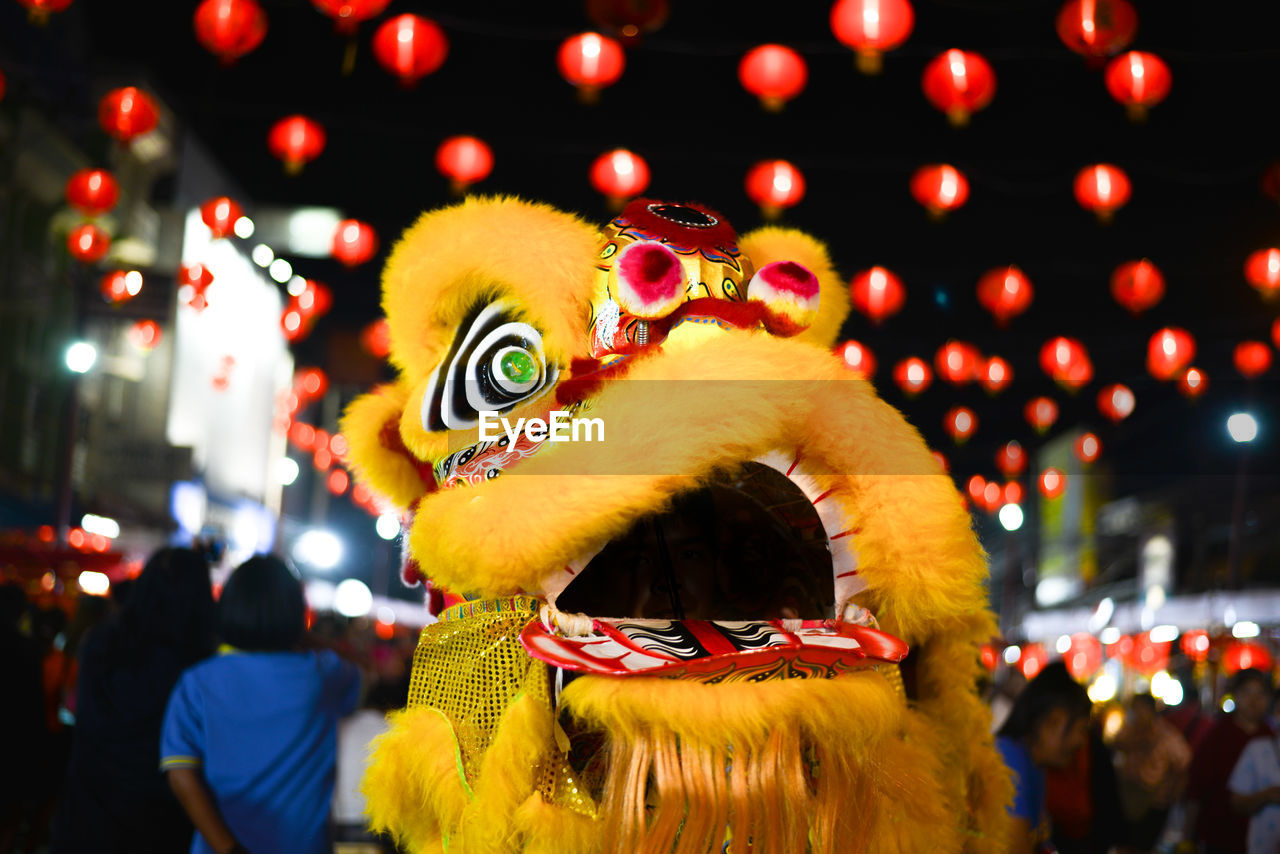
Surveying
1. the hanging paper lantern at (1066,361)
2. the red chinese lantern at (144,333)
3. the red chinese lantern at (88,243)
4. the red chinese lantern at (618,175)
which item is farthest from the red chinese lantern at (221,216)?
the hanging paper lantern at (1066,361)

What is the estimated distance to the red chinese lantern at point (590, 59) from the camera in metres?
7.75

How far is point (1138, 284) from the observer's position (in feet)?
36.7

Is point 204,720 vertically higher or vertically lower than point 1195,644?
lower

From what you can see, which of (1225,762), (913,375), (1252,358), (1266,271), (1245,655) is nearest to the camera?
(1225,762)

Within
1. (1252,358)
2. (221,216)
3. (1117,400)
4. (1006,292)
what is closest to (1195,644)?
(1117,400)

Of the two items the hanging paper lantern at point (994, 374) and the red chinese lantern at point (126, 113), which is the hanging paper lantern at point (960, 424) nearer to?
the hanging paper lantern at point (994, 374)

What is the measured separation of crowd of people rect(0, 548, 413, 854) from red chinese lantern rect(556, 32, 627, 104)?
501 centimetres

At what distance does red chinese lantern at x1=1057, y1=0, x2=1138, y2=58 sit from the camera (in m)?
6.34

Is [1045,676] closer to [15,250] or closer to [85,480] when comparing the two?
[15,250]

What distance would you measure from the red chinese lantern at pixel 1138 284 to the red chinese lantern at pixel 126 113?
27.6 ft

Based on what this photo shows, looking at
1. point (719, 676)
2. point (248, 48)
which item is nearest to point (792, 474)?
point (719, 676)

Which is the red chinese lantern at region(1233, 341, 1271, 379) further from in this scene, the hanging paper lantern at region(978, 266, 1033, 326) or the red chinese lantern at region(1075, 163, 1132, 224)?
the red chinese lantern at region(1075, 163, 1132, 224)

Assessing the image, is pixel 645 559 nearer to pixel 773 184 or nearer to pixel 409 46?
pixel 409 46

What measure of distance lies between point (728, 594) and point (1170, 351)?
11.4 m
